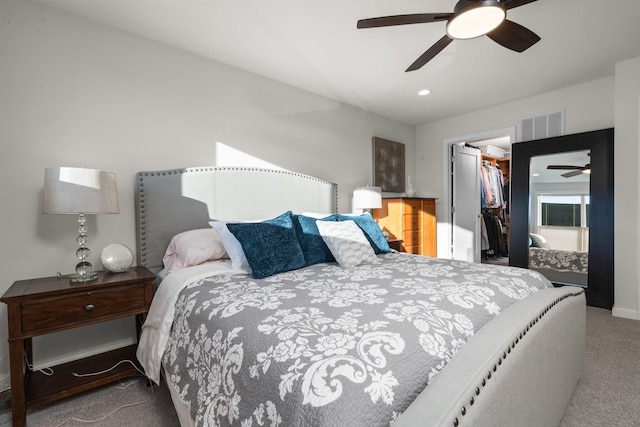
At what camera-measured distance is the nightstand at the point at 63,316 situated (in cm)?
149

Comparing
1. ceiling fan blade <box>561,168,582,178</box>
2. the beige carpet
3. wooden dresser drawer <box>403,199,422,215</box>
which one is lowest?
the beige carpet

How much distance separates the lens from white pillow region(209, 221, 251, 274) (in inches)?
78.0

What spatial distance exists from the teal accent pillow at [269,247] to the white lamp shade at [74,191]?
2.48 feet

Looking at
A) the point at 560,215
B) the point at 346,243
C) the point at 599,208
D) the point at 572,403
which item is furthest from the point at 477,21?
the point at 560,215

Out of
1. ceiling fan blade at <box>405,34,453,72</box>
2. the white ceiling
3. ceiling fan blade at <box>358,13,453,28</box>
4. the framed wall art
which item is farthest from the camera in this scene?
the framed wall art

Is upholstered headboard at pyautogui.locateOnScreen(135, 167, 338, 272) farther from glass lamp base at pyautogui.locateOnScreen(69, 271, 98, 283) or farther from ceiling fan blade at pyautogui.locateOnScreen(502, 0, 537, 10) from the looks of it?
ceiling fan blade at pyautogui.locateOnScreen(502, 0, 537, 10)

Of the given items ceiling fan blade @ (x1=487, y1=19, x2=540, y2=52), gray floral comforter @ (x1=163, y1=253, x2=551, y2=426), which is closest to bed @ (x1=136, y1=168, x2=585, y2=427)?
gray floral comforter @ (x1=163, y1=253, x2=551, y2=426)

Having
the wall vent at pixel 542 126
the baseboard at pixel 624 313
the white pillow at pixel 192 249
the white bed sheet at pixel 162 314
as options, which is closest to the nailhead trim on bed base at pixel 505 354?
the white bed sheet at pixel 162 314

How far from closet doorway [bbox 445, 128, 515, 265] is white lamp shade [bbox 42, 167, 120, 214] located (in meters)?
4.31

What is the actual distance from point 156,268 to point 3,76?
1513mm

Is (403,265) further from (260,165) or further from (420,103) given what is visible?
(420,103)

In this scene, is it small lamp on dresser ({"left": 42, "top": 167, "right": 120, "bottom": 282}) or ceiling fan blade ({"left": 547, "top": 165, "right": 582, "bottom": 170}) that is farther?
ceiling fan blade ({"left": 547, "top": 165, "right": 582, "bottom": 170})

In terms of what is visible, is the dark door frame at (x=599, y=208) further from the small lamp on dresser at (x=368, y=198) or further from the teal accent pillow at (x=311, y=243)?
the teal accent pillow at (x=311, y=243)

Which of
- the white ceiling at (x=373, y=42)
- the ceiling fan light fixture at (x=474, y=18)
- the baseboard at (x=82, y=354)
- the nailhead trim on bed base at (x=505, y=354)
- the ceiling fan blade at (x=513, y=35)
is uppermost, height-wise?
the white ceiling at (x=373, y=42)
